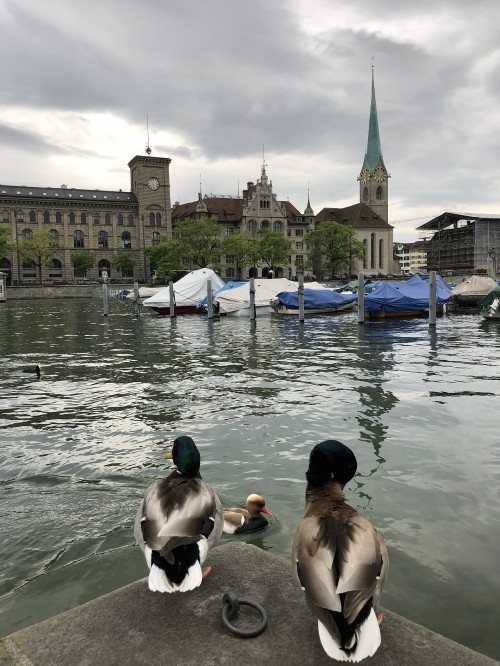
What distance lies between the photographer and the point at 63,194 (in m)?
118

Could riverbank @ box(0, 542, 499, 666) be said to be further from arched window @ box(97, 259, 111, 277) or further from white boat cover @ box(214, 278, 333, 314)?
arched window @ box(97, 259, 111, 277)

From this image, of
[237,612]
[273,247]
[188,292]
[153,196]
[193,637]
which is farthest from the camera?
[153,196]

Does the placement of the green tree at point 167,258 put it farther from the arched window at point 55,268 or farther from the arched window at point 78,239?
the arched window at point 55,268

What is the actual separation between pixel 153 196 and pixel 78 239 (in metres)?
18.6

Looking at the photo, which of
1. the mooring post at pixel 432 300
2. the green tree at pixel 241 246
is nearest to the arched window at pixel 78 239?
the green tree at pixel 241 246

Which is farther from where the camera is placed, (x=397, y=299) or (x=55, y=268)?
A: (x=55, y=268)

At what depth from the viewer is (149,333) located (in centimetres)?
2700

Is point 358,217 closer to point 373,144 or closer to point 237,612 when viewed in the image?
point 373,144

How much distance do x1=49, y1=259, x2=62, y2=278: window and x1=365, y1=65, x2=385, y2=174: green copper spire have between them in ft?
276

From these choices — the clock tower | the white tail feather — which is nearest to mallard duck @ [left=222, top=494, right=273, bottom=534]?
the white tail feather

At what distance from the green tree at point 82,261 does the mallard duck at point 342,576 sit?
11497 cm

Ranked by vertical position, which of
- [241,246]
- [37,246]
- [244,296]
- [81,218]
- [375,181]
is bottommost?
[244,296]

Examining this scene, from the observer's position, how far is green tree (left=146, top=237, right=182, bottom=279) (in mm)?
90188

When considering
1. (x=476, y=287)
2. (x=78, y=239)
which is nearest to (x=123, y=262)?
(x=78, y=239)
